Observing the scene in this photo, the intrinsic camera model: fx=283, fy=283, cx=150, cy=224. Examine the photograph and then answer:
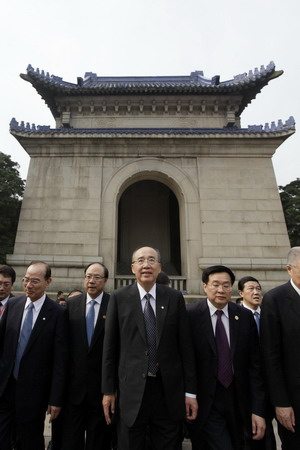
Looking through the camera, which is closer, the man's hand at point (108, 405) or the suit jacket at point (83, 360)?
the man's hand at point (108, 405)

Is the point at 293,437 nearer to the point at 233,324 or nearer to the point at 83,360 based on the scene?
the point at 233,324

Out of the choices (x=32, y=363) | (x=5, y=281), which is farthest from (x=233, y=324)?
(x=5, y=281)

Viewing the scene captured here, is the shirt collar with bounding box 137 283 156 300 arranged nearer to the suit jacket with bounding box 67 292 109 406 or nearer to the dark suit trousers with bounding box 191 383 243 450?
the suit jacket with bounding box 67 292 109 406

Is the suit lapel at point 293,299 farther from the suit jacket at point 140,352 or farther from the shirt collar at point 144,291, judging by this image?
the shirt collar at point 144,291

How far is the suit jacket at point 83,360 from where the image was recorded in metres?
2.79

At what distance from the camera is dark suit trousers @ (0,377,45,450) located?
2639 millimetres

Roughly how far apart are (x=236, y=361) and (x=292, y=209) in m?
17.0

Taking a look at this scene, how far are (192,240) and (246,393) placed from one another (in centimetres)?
796

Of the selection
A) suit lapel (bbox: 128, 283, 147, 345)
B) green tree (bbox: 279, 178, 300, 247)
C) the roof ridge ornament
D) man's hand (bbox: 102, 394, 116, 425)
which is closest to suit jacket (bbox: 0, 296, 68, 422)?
man's hand (bbox: 102, 394, 116, 425)

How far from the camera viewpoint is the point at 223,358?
258 cm

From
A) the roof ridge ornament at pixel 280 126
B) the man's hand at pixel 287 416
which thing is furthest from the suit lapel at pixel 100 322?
the roof ridge ornament at pixel 280 126

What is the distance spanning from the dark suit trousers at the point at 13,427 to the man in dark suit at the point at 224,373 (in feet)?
4.82

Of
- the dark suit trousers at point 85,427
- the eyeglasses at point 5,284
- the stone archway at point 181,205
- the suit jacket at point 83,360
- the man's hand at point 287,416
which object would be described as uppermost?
the stone archway at point 181,205

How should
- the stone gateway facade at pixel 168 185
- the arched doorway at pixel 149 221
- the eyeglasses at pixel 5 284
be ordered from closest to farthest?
the eyeglasses at pixel 5 284 < the stone gateway facade at pixel 168 185 < the arched doorway at pixel 149 221
